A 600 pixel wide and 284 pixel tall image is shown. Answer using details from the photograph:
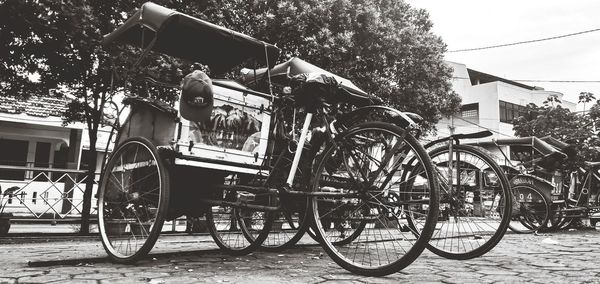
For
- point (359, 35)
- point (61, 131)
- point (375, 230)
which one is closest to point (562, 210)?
point (375, 230)

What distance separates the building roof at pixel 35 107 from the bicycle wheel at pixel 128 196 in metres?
11.7

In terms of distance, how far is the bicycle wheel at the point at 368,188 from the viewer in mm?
3184

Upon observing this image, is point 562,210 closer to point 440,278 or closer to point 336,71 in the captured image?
point 440,278

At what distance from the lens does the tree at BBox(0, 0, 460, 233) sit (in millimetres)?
8070

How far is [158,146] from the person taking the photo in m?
3.78

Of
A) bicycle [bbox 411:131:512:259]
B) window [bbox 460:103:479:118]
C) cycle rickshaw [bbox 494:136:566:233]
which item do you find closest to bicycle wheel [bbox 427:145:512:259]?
bicycle [bbox 411:131:512:259]

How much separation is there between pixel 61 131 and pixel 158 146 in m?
14.6

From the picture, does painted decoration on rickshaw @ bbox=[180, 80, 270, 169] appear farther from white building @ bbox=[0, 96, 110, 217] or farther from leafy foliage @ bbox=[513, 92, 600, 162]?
white building @ bbox=[0, 96, 110, 217]

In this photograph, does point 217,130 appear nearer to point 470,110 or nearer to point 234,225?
point 234,225

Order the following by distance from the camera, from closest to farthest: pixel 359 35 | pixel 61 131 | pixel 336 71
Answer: pixel 336 71
pixel 359 35
pixel 61 131

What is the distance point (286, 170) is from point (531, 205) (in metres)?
6.25

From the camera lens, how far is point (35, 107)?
1602 cm

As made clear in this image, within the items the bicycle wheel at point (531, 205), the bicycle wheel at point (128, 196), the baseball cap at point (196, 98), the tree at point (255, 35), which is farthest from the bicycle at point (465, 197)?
the bicycle wheel at point (531, 205)

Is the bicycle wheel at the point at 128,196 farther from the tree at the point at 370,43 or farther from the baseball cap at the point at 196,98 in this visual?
the tree at the point at 370,43
